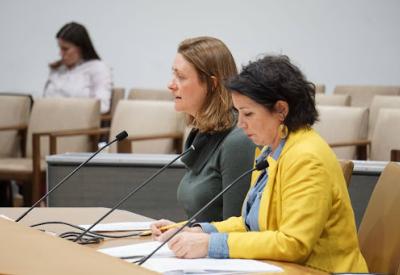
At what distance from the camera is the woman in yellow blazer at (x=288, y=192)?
78.5 inches

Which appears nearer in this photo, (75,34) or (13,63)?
(75,34)

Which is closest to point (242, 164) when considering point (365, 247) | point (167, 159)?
point (365, 247)

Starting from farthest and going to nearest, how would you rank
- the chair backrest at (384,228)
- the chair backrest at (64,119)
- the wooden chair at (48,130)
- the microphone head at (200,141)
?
1. the chair backrest at (64,119)
2. the wooden chair at (48,130)
3. the microphone head at (200,141)
4. the chair backrest at (384,228)

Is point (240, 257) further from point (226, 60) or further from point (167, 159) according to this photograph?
point (167, 159)

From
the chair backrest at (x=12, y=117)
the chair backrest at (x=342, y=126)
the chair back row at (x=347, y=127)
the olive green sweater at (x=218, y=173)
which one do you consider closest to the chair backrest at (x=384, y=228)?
the olive green sweater at (x=218, y=173)

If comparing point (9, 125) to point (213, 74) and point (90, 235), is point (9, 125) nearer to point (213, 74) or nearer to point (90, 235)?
point (213, 74)

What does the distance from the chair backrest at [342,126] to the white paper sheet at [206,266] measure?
291 cm

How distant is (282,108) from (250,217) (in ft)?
1.01

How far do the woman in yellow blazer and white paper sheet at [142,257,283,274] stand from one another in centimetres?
4

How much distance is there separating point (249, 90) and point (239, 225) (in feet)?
1.36

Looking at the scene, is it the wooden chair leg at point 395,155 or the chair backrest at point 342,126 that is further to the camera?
the chair backrest at point 342,126

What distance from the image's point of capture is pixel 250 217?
2238mm

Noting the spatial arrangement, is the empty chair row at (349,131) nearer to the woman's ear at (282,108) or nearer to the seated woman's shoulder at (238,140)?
the seated woman's shoulder at (238,140)

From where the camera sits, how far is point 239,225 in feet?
7.70
